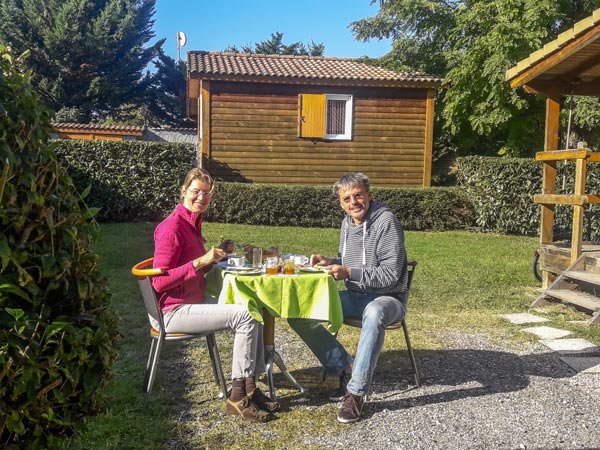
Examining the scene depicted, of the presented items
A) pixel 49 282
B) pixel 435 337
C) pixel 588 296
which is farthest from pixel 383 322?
pixel 588 296

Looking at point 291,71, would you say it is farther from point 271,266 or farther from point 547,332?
point 271,266

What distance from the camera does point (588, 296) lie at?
6.62m

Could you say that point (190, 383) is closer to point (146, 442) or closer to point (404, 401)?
point (146, 442)

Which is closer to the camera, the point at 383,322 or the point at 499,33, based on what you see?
the point at 383,322

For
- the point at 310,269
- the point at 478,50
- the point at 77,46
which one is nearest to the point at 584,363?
the point at 310,269

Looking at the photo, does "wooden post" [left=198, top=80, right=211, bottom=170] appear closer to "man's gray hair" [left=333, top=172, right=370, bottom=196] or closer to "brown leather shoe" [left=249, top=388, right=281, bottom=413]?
"man's gray hair" [left=333, top=172, right=370, bottom=196]

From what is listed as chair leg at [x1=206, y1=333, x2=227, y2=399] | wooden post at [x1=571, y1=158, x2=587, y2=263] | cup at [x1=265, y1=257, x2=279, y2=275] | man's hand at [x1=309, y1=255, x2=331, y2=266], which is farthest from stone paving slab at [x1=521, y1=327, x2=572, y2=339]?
chair leg at [x1=206, y1=333, x2=227, y2=399]

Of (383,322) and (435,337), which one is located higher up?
(383,322)

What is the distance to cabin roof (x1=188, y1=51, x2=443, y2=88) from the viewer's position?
1520cm

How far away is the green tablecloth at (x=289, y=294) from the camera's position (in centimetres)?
374

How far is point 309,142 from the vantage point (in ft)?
52.7

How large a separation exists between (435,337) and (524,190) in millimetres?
8878

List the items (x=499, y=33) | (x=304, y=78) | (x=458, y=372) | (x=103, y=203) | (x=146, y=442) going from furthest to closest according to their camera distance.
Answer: (x=499, y=33)
(x=304, y=78)
(x=103, y=203)
(x=458, y=372)
(x=146, y=442)

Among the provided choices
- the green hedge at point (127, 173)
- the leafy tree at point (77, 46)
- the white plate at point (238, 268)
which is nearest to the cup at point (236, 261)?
the white plate at point (238, 268)
